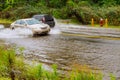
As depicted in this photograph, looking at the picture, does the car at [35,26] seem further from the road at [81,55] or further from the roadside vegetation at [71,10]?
the roadside vegetation at [71,10]

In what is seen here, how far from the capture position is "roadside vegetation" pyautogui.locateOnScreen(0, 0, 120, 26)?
40.2 m

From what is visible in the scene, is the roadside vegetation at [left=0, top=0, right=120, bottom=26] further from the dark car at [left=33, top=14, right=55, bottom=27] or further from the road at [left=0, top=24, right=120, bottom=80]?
the road at [left=0, top=24, right=120, bottom=80]

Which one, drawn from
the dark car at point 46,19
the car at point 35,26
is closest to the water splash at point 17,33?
the car at point 35,26

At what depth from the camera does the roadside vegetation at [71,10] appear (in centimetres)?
4019

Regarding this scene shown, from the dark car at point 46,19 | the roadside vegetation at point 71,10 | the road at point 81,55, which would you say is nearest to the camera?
the road at point 81,55

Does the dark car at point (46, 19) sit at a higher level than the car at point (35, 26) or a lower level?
lower

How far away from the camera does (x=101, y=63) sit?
553 inches

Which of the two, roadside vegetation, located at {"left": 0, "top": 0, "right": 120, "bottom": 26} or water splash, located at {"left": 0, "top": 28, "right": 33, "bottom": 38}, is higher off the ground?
water splash, located at {"left": 0, "top": 28, "right": 33, "bottom": 38}

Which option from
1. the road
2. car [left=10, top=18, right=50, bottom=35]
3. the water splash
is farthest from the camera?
the water splash

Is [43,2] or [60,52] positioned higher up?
[60,52]

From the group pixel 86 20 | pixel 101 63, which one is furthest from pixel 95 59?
pixel 86 20

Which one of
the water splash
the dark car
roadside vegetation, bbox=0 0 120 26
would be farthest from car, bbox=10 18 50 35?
roadside vegetation, bbox=0 0 120 26

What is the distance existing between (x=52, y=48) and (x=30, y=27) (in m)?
9.52

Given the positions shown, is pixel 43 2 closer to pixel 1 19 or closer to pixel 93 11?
pixel 1 19
